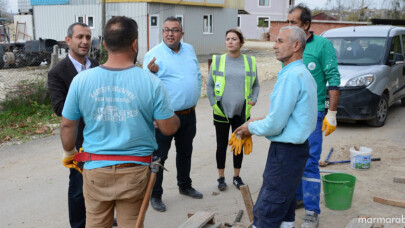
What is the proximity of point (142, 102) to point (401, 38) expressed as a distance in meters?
8.73

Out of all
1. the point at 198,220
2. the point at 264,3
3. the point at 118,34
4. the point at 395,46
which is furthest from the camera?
the point at 264,3

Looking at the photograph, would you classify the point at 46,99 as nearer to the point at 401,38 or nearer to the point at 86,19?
the point at 401,38

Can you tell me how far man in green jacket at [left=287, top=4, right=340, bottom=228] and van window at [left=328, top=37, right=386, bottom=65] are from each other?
4.95m

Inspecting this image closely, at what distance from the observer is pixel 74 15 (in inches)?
896

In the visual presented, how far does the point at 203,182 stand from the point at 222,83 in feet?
4.76

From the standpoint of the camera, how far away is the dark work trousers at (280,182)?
3.17m

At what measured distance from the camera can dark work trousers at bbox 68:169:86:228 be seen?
3.71 meters

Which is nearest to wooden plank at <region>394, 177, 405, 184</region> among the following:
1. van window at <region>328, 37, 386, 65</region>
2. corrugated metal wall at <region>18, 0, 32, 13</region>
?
van window at <region>328, 37, 386, 65</region>

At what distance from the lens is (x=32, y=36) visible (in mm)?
25047

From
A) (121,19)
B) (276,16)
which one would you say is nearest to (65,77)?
(121,19)

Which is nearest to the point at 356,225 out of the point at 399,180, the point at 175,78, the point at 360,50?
the point at 399,180

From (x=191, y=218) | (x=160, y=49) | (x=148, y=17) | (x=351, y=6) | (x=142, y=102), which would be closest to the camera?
(x=142, y=102)

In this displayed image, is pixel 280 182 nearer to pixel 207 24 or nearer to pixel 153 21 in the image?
pixel 153 21

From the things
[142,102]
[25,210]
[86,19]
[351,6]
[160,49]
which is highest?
[351,6]
